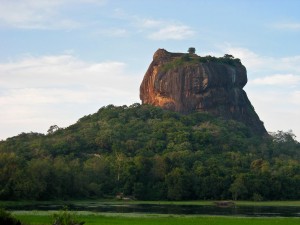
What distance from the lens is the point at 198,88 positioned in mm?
167625

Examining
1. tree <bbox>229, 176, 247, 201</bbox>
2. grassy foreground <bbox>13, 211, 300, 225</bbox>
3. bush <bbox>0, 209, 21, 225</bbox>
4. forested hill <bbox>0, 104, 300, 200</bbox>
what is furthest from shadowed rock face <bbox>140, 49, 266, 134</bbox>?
bush <bbox>0, 209, 21, 225</bbox>

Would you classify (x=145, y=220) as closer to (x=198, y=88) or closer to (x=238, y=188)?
(x=238, y=188)

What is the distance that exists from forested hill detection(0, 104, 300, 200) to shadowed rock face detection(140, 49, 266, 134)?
994cm

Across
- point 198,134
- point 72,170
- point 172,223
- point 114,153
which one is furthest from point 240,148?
point 172,223

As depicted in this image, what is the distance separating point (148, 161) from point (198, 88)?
197ft

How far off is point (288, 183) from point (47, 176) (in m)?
47.9

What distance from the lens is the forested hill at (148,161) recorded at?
302 feet

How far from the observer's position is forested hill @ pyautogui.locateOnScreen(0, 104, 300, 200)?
92.1 m

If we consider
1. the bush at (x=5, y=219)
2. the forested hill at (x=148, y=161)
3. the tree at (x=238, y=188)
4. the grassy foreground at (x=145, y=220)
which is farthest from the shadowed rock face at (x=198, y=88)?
the bush at (x=5, y=219)

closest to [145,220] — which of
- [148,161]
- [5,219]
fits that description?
[5,219]

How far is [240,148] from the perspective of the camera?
138000mm

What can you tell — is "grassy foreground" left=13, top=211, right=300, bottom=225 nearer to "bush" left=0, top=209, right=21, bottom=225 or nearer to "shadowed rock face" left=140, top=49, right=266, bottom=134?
"bush" left=0, top=209, right=21, bottom=225

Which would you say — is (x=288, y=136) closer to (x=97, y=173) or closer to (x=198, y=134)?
(x=198, y=134)

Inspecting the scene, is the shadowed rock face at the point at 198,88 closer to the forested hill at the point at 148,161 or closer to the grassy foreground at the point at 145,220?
the forested hill at the point at 148,161
